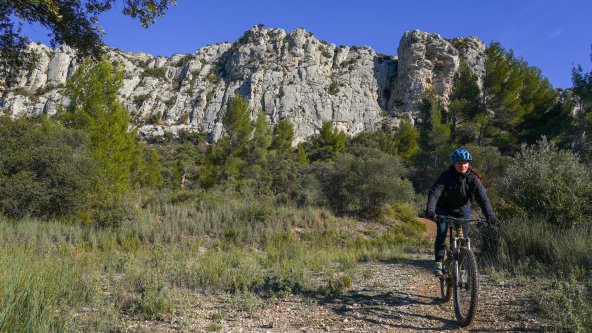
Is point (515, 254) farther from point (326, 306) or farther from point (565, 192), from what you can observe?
point (326, 306)

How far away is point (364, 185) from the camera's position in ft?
56.9

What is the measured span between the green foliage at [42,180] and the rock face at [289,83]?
174 feet

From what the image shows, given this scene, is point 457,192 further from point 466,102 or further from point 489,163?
point 466,102

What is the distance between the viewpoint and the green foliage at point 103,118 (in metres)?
15.8

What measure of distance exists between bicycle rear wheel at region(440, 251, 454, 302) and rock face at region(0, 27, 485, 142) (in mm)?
62644

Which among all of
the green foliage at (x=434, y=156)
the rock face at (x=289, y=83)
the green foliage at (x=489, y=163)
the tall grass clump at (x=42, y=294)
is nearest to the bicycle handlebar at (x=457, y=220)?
the tall grass clump at (x=42, y=294)

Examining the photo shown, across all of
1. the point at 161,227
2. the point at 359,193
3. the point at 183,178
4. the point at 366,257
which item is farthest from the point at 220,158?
the point at 366,257

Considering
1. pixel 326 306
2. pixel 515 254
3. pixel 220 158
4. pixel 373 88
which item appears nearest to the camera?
pixel 326 306

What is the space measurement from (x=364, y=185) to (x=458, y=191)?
12880mm

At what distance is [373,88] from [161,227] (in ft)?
224

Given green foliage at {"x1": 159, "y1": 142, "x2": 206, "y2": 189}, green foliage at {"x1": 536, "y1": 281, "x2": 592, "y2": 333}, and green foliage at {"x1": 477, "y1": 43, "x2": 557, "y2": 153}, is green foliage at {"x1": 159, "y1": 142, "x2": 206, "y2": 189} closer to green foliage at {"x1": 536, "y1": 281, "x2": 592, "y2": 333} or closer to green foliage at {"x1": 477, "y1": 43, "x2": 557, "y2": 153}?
green foliage at {"x1": 477, "y1": 43, "x2": 557, "y2": 153}

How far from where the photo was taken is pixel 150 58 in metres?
91.9

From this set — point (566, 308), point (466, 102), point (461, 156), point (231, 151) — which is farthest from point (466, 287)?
point (466, 102)

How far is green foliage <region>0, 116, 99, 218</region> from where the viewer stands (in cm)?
1093
